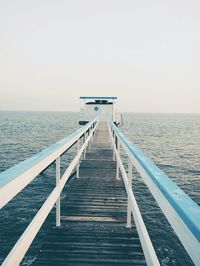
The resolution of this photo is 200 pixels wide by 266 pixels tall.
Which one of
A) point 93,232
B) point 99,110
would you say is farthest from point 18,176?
point 99,110

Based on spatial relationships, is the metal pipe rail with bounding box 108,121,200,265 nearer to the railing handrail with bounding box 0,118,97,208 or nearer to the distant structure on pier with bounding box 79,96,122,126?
the railing handrail with bounding box 0,118,97,208

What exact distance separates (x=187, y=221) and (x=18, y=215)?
13082 mm

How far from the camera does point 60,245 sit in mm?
3977

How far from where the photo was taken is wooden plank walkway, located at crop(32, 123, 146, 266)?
366 cm

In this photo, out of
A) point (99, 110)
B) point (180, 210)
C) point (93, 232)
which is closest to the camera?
point (180, 210)

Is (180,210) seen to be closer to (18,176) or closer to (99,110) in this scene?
(18,176)

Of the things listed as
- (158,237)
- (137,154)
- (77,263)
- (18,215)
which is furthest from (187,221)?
(18,215)

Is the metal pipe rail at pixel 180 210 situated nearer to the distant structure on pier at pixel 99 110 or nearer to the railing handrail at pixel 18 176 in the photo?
the railing handrail at pixel 18 176

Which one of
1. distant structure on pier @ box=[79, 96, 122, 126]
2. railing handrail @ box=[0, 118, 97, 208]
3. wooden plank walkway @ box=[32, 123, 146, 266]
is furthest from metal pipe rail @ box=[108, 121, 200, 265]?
distant structure on pier @ box=[79, 96, 122, 126]

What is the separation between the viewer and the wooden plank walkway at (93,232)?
144 inches

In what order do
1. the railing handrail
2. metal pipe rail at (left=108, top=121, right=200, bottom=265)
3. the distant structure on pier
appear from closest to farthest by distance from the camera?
metal pipe rail at (left=108, top=121, right=200, bottom=265)
the railing handrail
the distant structure on pier

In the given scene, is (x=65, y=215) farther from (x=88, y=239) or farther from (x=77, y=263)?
(x=77, y=263)

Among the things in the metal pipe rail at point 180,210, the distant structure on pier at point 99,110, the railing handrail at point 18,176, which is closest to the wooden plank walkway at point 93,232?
the railing handrail at point 18,176

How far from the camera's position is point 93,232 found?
4445mm
